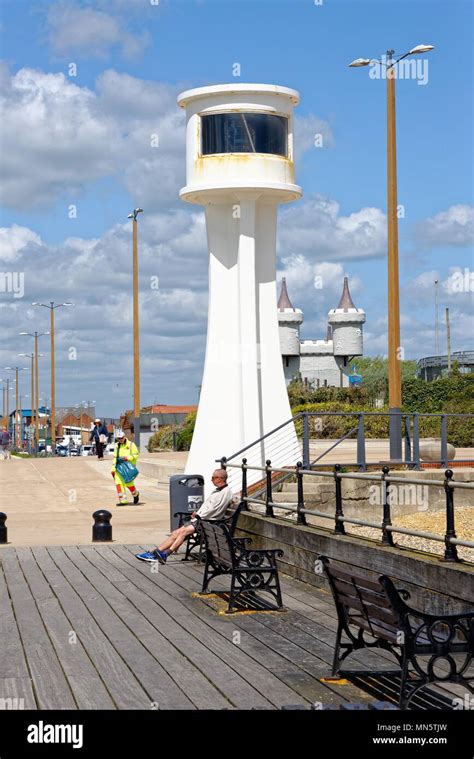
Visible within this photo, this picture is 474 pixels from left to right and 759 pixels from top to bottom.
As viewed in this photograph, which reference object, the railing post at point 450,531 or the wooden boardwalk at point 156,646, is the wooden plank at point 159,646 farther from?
the railing post at point 450,531

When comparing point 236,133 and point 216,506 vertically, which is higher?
point 236,133

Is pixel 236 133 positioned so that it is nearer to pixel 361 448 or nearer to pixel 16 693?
pixel 361 448

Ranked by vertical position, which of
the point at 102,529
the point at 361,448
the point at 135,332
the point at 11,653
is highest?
the point at 135,332

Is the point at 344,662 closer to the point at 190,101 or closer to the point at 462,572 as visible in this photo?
the point at 462,572

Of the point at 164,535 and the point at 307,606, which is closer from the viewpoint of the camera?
the point at 307,606

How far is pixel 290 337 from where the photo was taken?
371 feet

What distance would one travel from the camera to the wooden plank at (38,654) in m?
8.23

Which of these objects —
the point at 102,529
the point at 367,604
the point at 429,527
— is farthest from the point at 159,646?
the point at 102,529

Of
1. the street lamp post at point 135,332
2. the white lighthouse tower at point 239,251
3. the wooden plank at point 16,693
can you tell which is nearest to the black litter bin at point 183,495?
the white lighthouse tower at point 239,251

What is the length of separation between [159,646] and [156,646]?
0.09 ft

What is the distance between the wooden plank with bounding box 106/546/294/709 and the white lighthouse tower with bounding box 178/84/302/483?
30.8 feet
